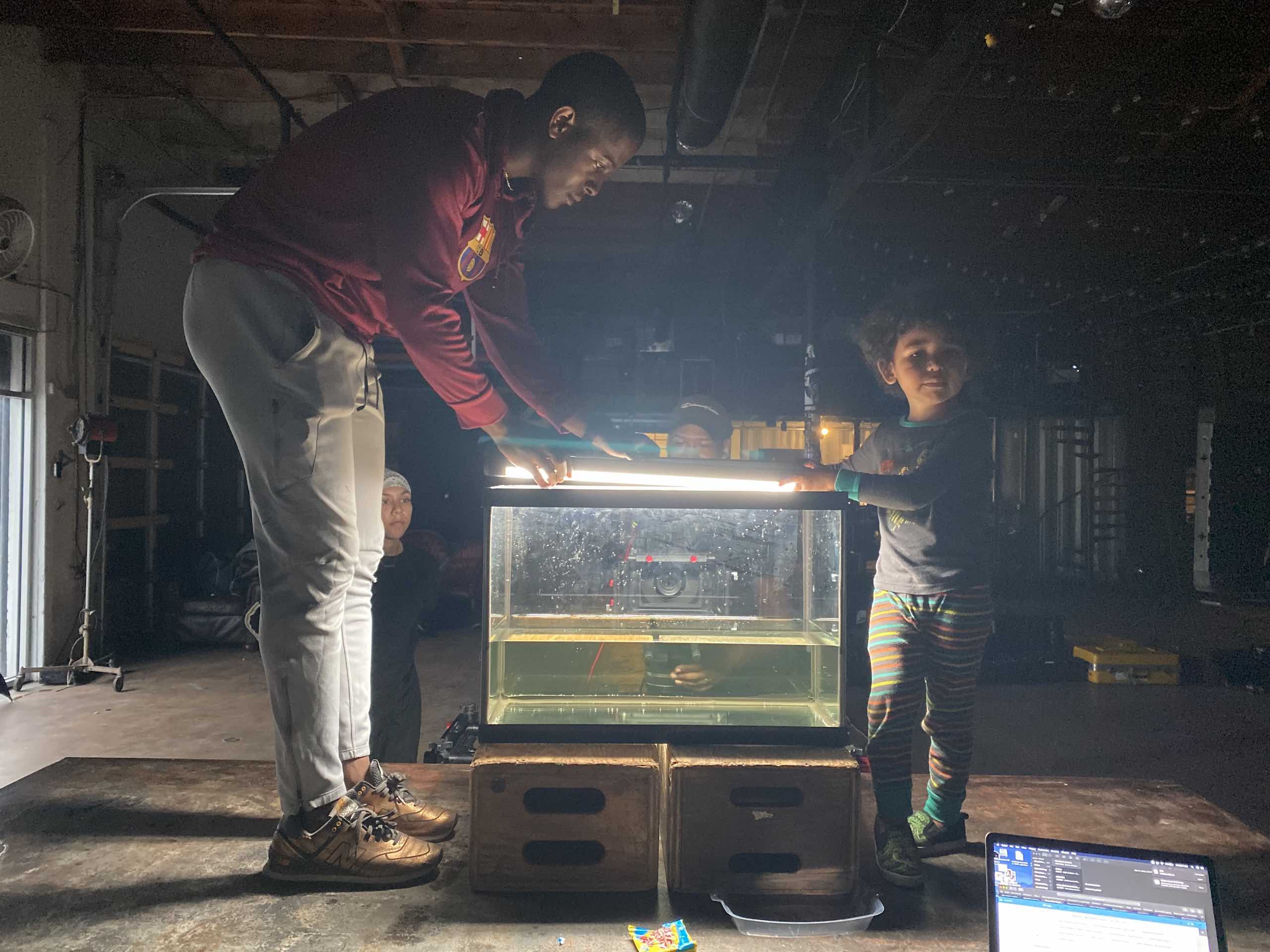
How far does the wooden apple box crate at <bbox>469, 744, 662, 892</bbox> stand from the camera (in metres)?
1.51

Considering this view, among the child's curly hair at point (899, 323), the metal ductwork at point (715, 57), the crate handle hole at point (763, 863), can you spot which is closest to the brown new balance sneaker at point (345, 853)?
the crate handle hole at point (763, 863)

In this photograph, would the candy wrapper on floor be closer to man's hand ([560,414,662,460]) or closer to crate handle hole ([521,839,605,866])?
crate handle hole ([521,839,605,866])

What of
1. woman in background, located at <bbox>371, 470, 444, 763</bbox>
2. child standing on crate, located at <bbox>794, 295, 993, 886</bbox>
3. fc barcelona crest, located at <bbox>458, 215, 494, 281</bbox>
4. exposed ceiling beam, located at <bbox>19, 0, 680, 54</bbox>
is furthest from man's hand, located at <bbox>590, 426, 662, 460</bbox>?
exposed ceiling beam, located at <bbox>19, 0, 680, 54</bbox>

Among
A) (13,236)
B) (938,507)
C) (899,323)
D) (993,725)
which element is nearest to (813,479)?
(938,507)

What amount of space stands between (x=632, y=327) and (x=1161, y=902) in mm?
7688

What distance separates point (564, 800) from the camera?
5.08 feet

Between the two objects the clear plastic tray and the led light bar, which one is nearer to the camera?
the clear plastic tray

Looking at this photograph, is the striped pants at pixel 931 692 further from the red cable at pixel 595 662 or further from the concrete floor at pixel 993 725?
the concrete floor at pixel 993 725

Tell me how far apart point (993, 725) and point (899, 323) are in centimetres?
353

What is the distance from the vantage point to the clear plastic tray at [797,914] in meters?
1.42

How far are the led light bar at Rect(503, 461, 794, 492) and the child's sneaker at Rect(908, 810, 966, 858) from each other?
87 cm

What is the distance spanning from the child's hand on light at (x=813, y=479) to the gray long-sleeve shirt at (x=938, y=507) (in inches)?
1.2

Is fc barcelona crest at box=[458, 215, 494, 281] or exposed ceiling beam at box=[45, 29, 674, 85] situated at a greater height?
exposed ceiling beam at box=[45, 29, 674, 85]

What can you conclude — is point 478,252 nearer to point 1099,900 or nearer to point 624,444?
point 624,444
